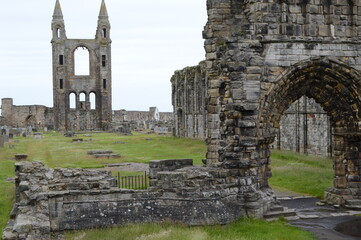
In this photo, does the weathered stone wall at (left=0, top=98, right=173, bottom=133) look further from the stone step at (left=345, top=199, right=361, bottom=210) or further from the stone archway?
the stone step at (left=345, top=199, right=361, bottom=210)

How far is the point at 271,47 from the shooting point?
12.9 meters

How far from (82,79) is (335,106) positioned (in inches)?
2255

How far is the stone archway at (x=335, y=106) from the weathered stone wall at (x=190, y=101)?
27.4 m

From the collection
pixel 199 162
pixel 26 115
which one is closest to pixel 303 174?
pixel 199 162

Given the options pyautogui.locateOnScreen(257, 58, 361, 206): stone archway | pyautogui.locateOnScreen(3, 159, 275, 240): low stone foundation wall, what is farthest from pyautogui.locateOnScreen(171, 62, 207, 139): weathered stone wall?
pyautogui.locateOnScreen(3, 159, 275, 240): low stone foundation wall

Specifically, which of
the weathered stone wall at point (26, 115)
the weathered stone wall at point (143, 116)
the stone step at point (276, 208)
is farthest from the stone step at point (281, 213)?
the weathered stone wall at point (143, 116)

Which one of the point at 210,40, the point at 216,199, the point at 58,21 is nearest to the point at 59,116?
the point at 58,21

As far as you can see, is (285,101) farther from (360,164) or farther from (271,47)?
(360,164)

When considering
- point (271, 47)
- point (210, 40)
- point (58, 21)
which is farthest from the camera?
point (58, 21)

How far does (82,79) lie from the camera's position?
6825cm

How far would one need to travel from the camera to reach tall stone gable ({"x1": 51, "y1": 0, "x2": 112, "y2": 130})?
67.1 meters

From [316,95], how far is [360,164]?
2260 millimetres

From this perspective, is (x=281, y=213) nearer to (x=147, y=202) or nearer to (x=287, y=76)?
(x=287, y=76)

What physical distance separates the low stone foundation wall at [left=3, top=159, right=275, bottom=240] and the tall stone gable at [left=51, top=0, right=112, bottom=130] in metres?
55.5
